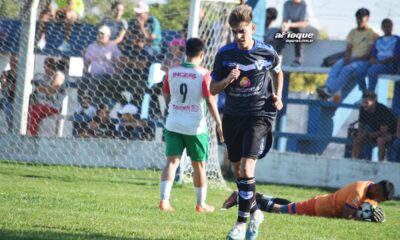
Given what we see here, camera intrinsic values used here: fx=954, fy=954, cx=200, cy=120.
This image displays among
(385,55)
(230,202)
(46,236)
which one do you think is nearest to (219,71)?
(46,236)

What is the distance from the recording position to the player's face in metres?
7.84

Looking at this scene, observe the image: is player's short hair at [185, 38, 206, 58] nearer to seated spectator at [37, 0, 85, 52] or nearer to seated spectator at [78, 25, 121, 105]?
seated spectator at [78, 25, 121, 105]

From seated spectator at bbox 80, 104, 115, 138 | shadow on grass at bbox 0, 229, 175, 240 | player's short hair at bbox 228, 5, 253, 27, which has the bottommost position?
shadow on grass at bbox 0, 229, 175, 240

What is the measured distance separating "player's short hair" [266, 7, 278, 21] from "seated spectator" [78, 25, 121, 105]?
8.84 feet

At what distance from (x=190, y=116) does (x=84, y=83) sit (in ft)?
19.8

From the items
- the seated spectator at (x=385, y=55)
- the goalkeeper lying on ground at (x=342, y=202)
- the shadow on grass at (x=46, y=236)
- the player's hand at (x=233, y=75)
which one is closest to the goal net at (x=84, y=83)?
the seated spectator at (x=385, y=55)

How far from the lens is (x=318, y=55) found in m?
16.5

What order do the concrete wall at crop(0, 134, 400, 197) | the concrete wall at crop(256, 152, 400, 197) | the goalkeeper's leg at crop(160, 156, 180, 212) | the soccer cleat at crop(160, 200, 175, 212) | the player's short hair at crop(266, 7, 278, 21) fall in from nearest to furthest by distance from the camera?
the soccer cleat at crop(160, 200, 175, 212) → the goalkeeper's leg at crop(160, 156, 180, 212) → the concrete wall at crop(256, 152, 400, 197) → the concrete wall at crop(0, 134, 400, 197) → the player's short hair at crop(266, 7, 278, 21)

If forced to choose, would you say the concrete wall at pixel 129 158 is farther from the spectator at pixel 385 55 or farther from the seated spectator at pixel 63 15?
the seated spectator at pixel 63 15

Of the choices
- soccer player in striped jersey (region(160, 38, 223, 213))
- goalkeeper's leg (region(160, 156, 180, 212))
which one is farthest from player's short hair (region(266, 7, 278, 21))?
goalkeeper's leg (region(160, 156, 180, 212))

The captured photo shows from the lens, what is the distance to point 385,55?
50.5ft

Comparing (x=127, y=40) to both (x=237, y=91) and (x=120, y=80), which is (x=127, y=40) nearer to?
(x=120, y=80)

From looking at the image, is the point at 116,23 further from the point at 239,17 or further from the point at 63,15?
the point at 239,17

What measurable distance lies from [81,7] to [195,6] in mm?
3232
